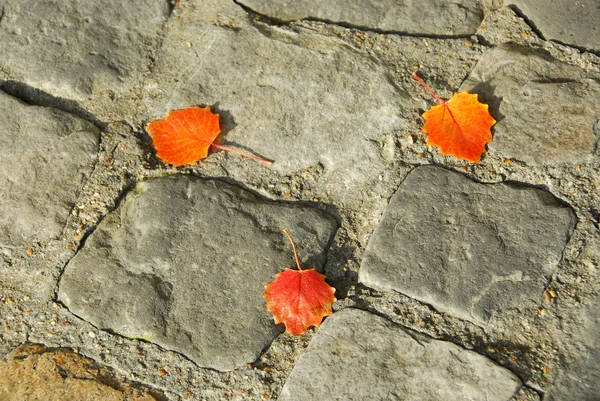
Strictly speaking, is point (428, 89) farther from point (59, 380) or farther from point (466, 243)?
point (59, 380)

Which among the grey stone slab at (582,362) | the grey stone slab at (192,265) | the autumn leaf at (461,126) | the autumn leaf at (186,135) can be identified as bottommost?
the grey stone slab at (192,265)

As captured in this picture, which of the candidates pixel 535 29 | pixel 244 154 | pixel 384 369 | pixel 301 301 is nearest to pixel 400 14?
pixel 535 29

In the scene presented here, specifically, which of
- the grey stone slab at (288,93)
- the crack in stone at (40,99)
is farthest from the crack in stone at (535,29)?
the crack in stone at (40,99)

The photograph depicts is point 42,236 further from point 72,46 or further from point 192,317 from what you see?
point 72,46

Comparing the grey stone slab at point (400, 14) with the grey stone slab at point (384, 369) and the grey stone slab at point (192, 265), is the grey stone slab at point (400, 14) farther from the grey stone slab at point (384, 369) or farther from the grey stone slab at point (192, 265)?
the grey stone slab at point (384, 369)

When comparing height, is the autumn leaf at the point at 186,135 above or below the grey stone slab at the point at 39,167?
above

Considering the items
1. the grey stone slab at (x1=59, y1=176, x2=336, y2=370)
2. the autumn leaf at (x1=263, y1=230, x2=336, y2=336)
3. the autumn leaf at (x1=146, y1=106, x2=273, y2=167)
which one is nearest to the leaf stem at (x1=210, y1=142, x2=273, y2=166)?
the autumn leaf at (x1=146, y1=106, x2=273, y2=167)
